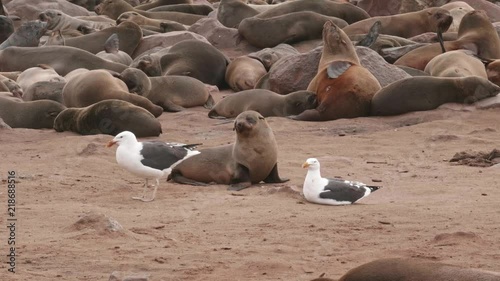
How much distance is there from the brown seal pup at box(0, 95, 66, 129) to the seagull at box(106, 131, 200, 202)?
142 inches

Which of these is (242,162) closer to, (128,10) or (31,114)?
(31,114)

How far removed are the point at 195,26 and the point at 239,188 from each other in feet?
30.2

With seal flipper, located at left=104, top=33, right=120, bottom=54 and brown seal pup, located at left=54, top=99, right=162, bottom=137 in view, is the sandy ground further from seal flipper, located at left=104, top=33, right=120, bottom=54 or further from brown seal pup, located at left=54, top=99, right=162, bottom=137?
seal flipper, located at left=104, top=33, right=120, bottom=54

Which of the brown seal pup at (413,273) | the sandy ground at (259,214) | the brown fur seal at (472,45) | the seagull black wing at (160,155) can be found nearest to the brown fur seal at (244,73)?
the brown fur seal at (472,45)

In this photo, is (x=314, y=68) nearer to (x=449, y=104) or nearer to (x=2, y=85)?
(x=449, y=104)

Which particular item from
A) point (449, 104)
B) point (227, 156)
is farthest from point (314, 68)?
point (227, 156)

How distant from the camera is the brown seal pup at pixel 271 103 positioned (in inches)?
448

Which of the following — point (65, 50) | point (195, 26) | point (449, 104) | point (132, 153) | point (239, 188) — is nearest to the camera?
point (132, 153)

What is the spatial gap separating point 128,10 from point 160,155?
1338cm

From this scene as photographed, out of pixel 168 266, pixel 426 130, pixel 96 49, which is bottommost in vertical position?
pixel 96 49

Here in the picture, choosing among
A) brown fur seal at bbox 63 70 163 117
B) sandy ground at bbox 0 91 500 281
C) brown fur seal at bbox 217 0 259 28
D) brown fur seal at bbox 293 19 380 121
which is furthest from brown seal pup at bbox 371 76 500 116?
brown fur seal at bbox 217 0 259 28

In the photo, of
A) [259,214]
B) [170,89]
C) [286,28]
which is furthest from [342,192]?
[286,28]

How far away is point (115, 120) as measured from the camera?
33.9ft

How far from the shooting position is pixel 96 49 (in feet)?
51.8
